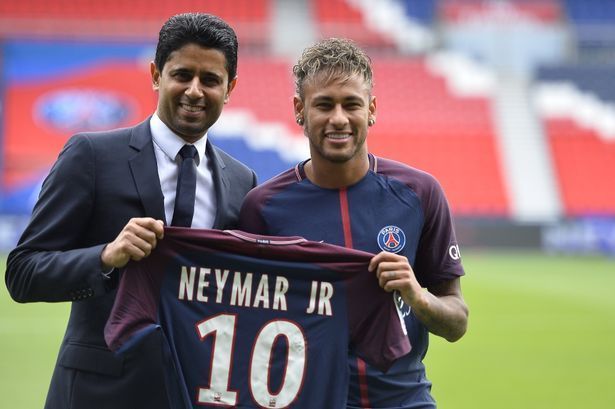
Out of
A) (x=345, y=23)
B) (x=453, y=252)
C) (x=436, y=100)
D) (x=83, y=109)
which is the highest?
(x=345, y=23)

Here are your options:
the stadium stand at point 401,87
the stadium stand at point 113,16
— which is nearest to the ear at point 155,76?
the stadium stand at point 401,87

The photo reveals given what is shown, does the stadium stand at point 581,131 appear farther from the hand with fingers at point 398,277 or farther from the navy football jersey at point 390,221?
the hand with fingers at point 398,277

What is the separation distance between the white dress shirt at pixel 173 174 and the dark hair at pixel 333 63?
1.48ft

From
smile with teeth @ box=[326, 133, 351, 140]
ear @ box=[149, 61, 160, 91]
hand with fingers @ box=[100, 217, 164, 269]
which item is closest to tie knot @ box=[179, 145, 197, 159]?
ear @ box=[149, 61, 160, 91]

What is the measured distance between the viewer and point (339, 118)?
2783mm

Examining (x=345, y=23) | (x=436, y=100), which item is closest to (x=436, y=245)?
(x=436, y=100)

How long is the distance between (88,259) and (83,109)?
67.8 ft

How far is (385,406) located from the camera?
8.95 feet

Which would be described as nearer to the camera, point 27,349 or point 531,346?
point 27,349

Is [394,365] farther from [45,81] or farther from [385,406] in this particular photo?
[45,81]

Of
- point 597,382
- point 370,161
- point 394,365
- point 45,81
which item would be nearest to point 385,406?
point 394,365

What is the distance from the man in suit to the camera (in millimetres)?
2619

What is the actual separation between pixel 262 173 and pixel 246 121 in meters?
1.89

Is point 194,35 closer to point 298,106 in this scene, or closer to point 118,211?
point 298,106
